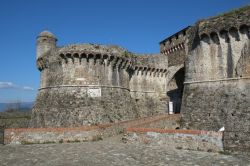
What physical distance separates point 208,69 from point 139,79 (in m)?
10.1

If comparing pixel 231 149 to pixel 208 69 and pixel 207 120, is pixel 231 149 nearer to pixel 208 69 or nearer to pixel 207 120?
pixel 207 120

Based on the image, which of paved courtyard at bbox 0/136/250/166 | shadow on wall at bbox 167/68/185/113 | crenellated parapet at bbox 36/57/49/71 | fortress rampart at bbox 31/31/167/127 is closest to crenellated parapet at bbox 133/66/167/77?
shadow on wall at bbox 167/68/185/113

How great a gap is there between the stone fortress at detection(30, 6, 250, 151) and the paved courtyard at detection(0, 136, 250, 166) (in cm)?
671

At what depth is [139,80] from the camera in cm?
3083

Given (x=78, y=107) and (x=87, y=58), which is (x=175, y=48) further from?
(x=78, y=107)

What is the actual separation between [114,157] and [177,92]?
21.6 metres

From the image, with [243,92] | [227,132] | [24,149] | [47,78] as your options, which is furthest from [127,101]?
[227,132]

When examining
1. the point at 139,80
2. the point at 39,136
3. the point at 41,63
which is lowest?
the point at 39,136

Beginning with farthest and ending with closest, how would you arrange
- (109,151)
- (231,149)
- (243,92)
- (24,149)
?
(243,92)
(24,149)
(109,151)
(231,149)

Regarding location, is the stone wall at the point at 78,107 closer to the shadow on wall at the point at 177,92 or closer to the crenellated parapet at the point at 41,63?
the crenellated parapet at the point at 41,63

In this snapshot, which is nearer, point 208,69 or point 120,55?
point 208,69

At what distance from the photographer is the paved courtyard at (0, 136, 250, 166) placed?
408 inches

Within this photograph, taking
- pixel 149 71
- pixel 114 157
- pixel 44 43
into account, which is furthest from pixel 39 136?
pixel 149 71

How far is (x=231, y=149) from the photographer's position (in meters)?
11.6
